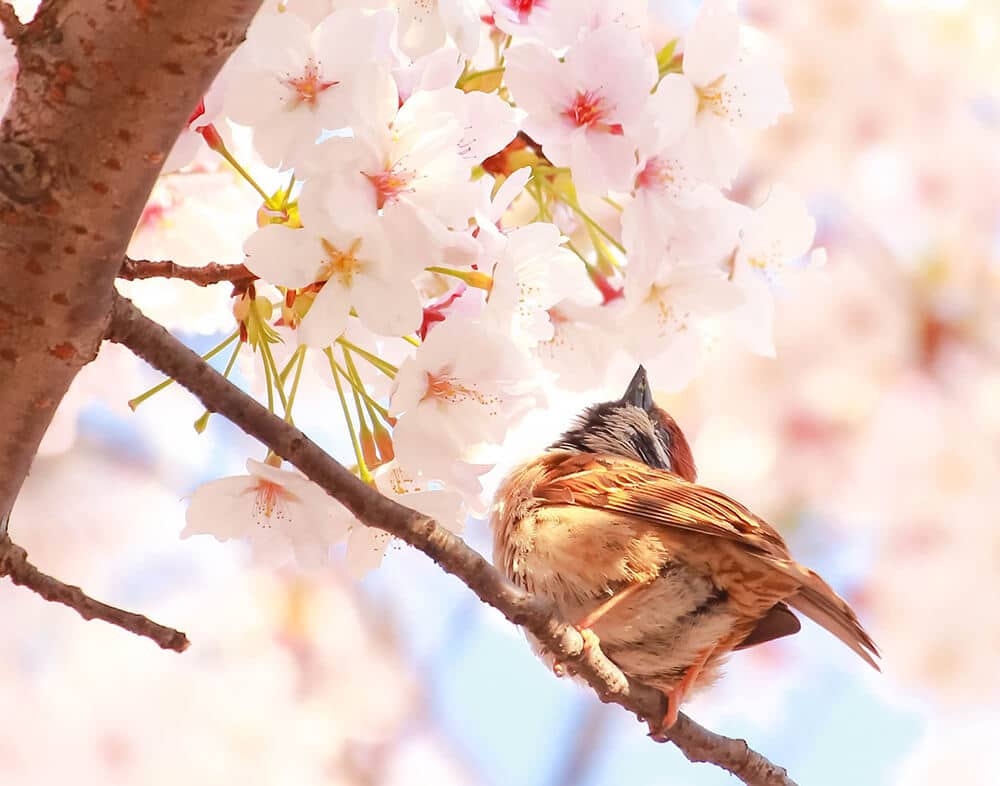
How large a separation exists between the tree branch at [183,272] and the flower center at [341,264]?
0.08m

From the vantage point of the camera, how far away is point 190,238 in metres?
1.26

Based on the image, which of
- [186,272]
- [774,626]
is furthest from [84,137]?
[774,626]

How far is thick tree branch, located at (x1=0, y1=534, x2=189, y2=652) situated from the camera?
969 millimetres

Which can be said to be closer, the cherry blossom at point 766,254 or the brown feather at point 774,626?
the cherry blossom at point 766,254

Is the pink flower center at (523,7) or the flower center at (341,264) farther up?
the pink flower center at (523,7)

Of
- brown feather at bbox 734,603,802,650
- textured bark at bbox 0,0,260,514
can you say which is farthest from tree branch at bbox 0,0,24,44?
brown feather at bbox 734,603,802,650

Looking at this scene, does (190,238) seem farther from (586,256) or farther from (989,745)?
(989,745)

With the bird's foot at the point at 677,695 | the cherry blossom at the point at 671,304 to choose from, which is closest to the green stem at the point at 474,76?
the cherry blossom at the point at 671,304

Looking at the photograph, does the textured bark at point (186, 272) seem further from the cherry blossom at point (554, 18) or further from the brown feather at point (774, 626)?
the brown feather at point (774, 626)

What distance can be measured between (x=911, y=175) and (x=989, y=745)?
158 centimetres

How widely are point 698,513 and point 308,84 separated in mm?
898

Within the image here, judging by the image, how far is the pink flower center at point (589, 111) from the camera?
1.00 metres

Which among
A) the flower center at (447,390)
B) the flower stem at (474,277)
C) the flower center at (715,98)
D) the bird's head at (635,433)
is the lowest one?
the flower center at (447,390)

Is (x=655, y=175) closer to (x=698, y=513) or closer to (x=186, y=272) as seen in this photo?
(x=186, y=272)
